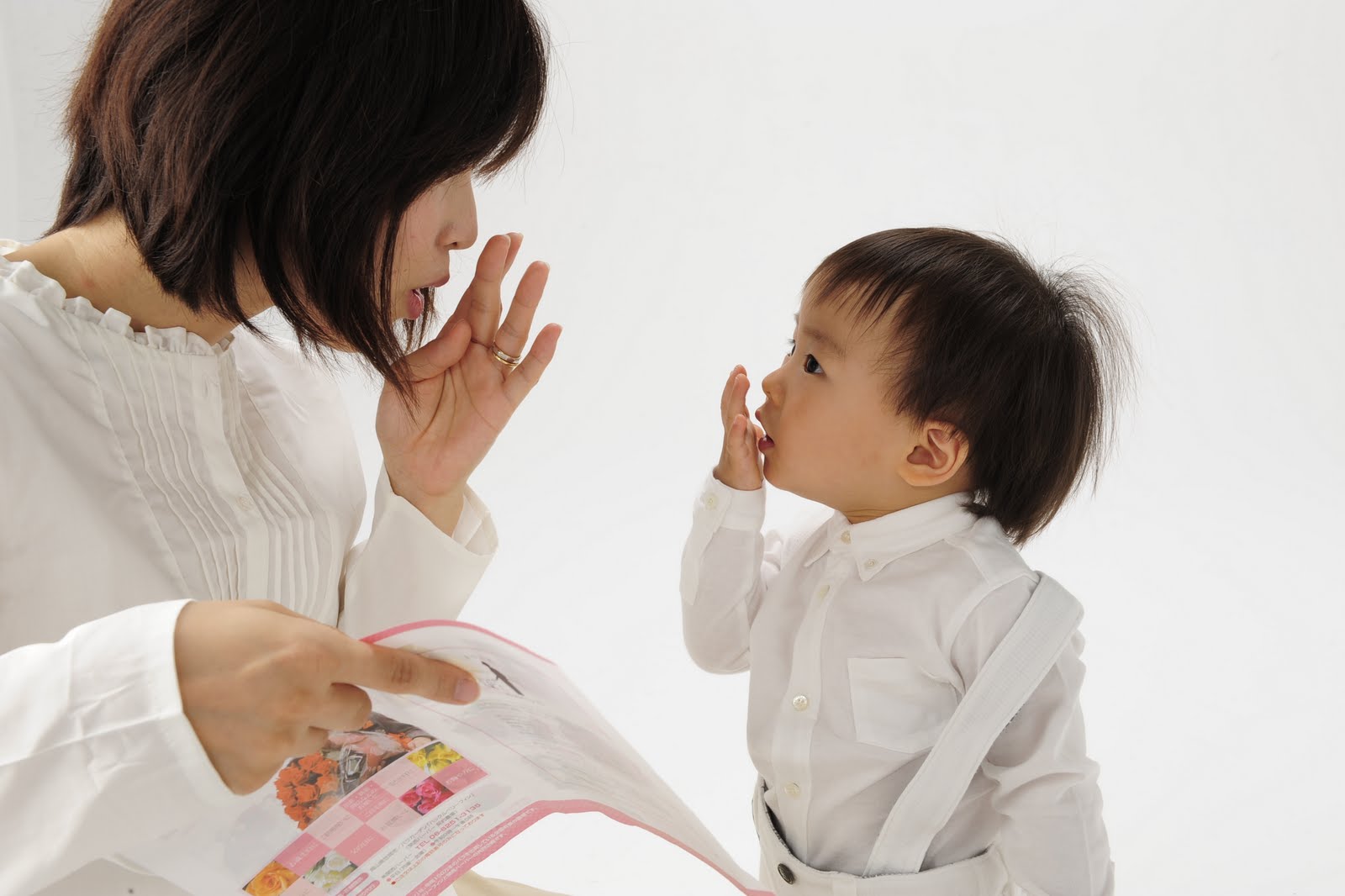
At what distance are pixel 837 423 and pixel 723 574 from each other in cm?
21

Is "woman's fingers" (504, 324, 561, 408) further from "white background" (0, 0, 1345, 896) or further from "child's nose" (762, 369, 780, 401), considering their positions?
"white background" (0, 0, 1345, 896)

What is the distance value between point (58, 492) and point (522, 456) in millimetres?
1698

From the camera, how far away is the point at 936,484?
116 cm

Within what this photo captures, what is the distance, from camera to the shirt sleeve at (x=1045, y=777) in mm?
1078

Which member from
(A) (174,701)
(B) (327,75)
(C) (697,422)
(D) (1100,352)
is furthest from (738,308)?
(A) (174,701)

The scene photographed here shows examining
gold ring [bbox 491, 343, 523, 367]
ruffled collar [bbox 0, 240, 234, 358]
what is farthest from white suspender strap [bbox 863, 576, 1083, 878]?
ruffled collar [bbox 0, 240, 234, 358]

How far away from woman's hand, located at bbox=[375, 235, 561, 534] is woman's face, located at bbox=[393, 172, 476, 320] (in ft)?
0.39

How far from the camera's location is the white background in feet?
8.09

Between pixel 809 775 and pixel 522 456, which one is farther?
pixel 522 456

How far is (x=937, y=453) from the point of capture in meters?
1.14

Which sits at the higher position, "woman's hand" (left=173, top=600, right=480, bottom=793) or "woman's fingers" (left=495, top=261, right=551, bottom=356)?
"woman's fingers" (left=495, top=261, right=551, bottom=356)

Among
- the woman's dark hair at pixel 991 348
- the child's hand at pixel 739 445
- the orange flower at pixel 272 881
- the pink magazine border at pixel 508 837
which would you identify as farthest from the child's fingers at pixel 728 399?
the orange flower at pixel 272 881

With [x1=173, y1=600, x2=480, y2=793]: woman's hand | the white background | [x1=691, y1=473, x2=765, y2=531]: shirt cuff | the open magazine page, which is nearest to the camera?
[x1=173, y1=600, x2=480, y2=793]: woman's hand

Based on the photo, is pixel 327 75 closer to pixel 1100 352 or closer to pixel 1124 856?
pixel 1100 352
